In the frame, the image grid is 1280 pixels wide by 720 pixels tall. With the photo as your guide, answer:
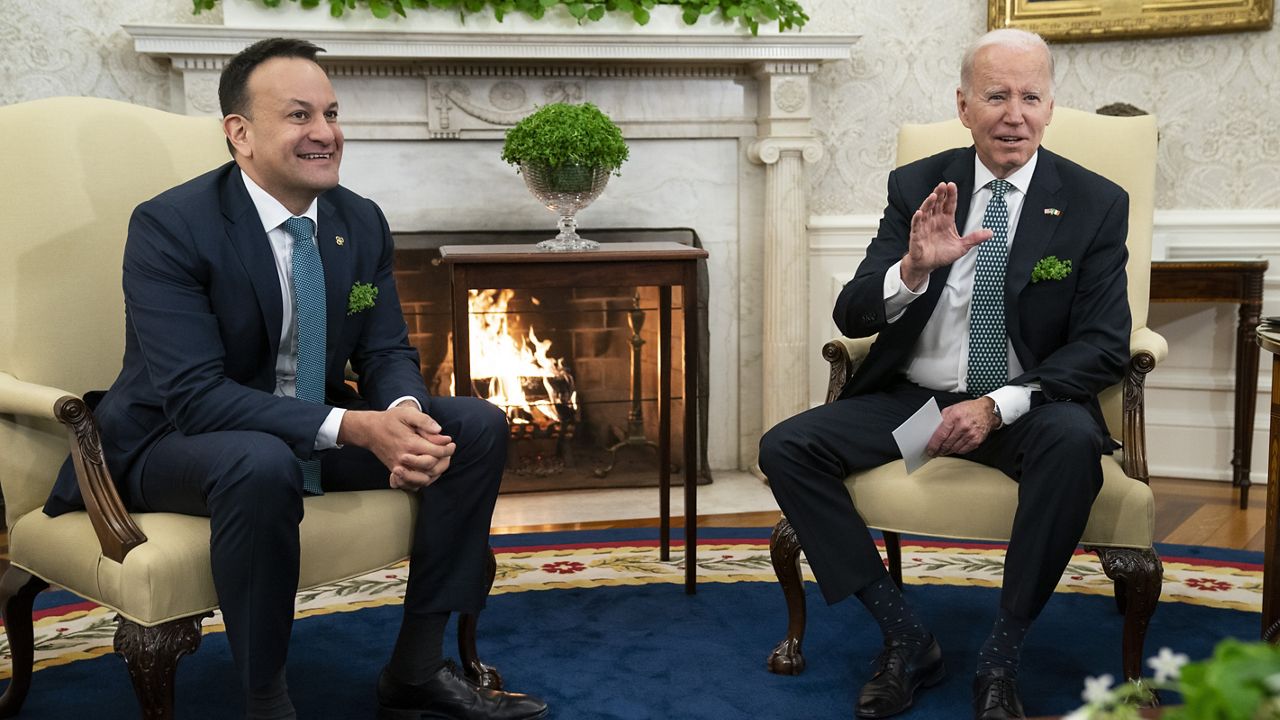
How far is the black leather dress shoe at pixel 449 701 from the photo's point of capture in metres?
2.37

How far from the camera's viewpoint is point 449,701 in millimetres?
2373

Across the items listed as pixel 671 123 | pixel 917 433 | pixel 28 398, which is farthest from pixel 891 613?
pixel 671 123

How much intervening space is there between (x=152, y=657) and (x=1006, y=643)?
159cm

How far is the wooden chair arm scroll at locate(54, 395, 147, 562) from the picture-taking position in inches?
79.7

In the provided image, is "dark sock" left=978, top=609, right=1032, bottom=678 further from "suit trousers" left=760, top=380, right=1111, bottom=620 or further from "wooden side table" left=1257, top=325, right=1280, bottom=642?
"wooden side table" left=1257, top=325, right=1280, bottom=642

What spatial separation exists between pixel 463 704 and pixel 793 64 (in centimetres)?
277

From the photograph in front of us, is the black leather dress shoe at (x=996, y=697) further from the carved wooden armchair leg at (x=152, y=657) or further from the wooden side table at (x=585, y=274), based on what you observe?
the carved wooden armchair leg at (x=152, y=657)

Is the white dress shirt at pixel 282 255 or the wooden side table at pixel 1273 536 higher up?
the white dress shirt at pixel 282 255

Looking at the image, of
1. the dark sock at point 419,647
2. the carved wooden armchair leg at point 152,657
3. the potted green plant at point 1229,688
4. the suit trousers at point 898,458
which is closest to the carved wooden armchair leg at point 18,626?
the carved wooden armchair leg at point 152,657

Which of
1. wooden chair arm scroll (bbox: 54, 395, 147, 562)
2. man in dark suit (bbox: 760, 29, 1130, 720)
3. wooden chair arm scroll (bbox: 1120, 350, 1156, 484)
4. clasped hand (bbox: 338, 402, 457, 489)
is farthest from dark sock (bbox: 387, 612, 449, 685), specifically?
wooden chair arm scroll (bbox: 1120, 350, 1156, 484)

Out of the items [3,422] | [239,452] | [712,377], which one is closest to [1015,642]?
[239,452]

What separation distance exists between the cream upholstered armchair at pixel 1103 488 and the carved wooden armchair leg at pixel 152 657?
1.29 m

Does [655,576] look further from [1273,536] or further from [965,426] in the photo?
[1273,536]

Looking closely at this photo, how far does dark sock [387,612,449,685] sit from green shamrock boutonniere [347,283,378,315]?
645mm
